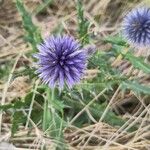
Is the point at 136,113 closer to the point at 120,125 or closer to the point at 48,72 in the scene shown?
the point at 120,125

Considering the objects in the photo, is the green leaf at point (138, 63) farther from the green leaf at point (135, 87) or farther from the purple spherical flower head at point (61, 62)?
the purple spherical flower head at point (61, 62)

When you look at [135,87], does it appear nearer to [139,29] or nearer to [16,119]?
[139,29]

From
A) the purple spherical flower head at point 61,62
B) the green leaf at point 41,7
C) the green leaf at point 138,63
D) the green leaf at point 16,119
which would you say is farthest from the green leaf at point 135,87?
the green leaf at point 41,7

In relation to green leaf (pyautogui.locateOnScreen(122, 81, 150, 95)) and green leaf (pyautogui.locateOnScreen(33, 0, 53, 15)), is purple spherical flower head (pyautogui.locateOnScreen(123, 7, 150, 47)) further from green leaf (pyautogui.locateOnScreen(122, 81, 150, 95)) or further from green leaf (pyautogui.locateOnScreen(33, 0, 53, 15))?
green leaf (pyautogui.locateOnScreen(33, 0, 53, 15))

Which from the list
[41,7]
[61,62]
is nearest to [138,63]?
[61,62]

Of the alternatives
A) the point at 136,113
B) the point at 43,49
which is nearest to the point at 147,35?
the point at 136,113

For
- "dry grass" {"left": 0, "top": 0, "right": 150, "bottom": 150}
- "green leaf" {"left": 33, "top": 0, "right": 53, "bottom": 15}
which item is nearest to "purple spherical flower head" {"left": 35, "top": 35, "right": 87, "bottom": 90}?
"dry grass" {"left": 0, "top": 0, "right": 150, "bottom": 150}
